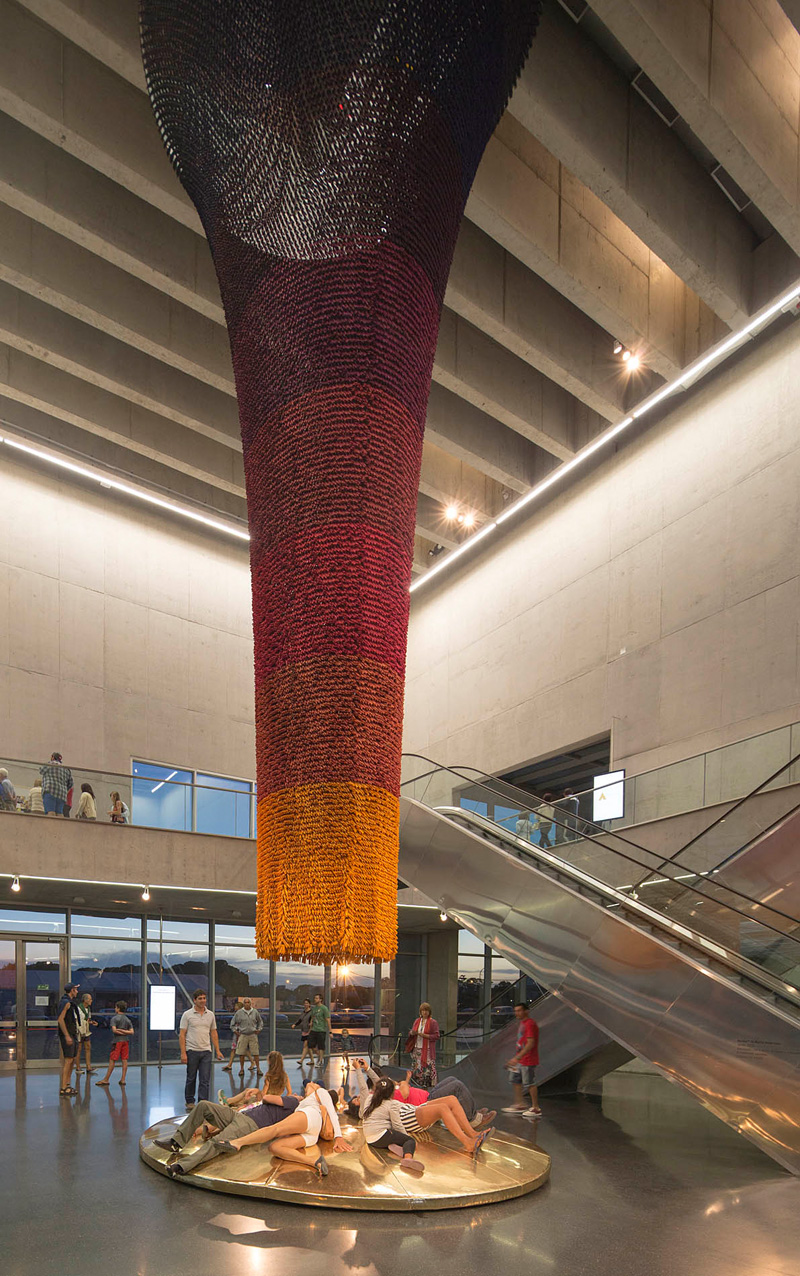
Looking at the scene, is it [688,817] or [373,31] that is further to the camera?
[688,817]

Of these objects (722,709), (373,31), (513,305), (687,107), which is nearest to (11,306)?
(513,305)

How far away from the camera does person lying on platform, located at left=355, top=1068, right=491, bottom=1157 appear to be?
8.43 meters

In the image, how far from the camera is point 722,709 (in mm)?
16469

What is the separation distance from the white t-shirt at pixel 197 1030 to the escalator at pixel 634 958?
3697 millimetres

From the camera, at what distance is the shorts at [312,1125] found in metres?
8.26

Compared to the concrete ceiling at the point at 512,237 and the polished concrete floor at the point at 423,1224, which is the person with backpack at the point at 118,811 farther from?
the polished concrete floor at the point at 423,1224

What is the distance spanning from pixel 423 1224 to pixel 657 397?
Answer: 14.4 metres

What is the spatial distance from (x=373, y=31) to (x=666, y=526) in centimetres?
1360

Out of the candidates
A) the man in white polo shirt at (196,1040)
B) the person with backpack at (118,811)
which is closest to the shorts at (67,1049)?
the man in white polo shirt at (196,1040)

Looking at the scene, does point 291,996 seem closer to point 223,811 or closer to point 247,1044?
point 223,811

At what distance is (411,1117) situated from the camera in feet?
28.2

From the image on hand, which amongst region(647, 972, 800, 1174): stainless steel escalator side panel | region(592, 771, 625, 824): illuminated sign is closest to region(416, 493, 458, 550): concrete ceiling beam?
region(592, 771, 625, 824): illuminated sign

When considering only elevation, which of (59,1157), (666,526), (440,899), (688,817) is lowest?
(59,1157)

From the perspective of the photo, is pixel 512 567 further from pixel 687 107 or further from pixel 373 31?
pixel 373 31
